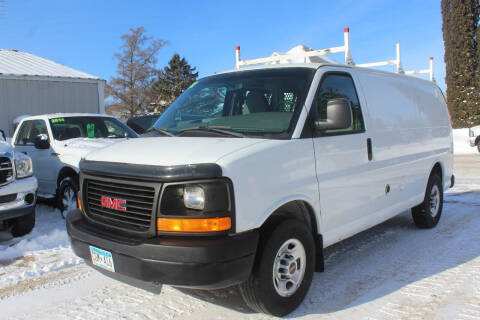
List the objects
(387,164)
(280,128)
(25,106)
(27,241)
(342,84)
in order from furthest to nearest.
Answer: (25,106)
(27,241)
(387,164)
(342,84)
(280,128)

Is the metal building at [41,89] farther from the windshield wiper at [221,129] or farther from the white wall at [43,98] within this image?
the windshield wiper at [221,129]

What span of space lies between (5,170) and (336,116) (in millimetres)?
4324

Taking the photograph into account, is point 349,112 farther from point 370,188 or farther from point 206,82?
point 206,82

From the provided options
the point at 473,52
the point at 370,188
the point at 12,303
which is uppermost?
the point at 473,52

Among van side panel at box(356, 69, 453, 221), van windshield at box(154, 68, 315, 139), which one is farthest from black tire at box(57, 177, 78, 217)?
van side panel at box(356, 69, 453, 221)

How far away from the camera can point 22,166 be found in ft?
18.6

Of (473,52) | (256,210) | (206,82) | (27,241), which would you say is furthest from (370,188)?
(473,52)

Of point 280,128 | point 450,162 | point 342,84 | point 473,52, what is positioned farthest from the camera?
point 473,52

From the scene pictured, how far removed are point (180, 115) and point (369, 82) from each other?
6.94 ft

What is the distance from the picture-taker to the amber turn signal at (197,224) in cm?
279

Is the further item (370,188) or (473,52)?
(473,52)

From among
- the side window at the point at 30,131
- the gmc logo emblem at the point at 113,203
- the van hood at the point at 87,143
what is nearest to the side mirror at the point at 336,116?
the gmc logo emblem at the point at 113,203

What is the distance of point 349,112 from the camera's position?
3580 mm

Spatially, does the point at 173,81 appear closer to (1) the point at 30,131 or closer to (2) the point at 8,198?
(1) the point at 30,131
